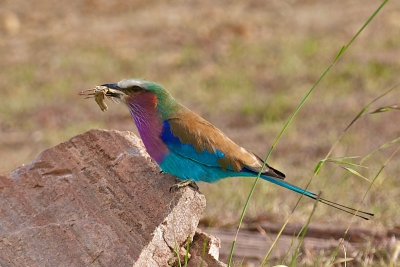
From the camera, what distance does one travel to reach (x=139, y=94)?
396 centimetres

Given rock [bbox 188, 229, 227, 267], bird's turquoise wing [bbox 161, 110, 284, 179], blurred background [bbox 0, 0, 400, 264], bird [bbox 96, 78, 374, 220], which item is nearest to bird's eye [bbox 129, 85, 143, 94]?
bird [bbox 96, 78, 374, 220]

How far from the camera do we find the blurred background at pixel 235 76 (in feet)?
22.3

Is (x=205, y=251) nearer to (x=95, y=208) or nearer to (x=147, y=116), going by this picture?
(x=95, y=208)

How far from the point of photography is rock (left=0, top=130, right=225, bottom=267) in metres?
3.51

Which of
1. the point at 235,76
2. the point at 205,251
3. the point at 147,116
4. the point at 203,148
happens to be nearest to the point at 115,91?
the point at 147,116

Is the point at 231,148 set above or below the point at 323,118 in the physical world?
above

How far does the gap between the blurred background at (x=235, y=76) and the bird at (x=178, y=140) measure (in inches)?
57.7

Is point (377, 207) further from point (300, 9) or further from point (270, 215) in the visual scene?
point (300, 9)

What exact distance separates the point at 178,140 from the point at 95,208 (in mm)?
540

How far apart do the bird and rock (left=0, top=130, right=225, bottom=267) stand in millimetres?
120

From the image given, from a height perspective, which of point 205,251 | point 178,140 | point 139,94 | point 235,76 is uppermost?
point 139,94

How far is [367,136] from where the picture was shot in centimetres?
823

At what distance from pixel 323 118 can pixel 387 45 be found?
10.5 ft

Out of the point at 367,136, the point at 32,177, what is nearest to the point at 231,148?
the point at 32,177
